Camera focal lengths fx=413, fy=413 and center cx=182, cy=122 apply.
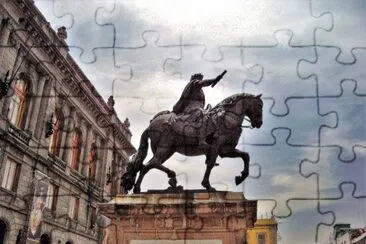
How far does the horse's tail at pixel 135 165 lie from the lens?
28.8ft

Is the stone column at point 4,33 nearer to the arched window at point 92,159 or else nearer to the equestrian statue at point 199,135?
the arched window at point 92,159

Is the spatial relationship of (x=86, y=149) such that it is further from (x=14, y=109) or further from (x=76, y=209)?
(x=14, y=109)

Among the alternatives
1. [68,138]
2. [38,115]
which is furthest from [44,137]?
[68,138]

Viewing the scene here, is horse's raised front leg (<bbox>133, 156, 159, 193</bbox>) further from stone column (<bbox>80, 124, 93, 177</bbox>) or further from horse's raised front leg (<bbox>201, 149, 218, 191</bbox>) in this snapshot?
stone column (<bbox>80, 124, 93, 177</bbox>)

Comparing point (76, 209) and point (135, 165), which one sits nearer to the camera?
point (135, 165)

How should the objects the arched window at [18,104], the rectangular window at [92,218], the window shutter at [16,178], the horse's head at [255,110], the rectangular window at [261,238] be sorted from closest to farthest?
the horse's head at [255,110], the window shutter at [16,178], the arched window at [18,104], the rectangular window at [92,218], the rectangular window at [261,238]

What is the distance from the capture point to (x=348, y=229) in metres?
51.4

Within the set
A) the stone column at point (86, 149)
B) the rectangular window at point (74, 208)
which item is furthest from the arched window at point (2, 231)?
the stone column at point (86, 149)

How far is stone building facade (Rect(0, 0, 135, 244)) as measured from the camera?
2236 cm

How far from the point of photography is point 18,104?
80.6ft

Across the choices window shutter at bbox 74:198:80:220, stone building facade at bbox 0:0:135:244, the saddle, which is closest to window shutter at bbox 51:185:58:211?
stone building facade at bbox 0:0:135:244

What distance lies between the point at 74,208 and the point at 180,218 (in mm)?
24837

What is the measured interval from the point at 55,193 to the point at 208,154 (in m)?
21.5

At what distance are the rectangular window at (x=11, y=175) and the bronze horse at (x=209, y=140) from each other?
614 inches
